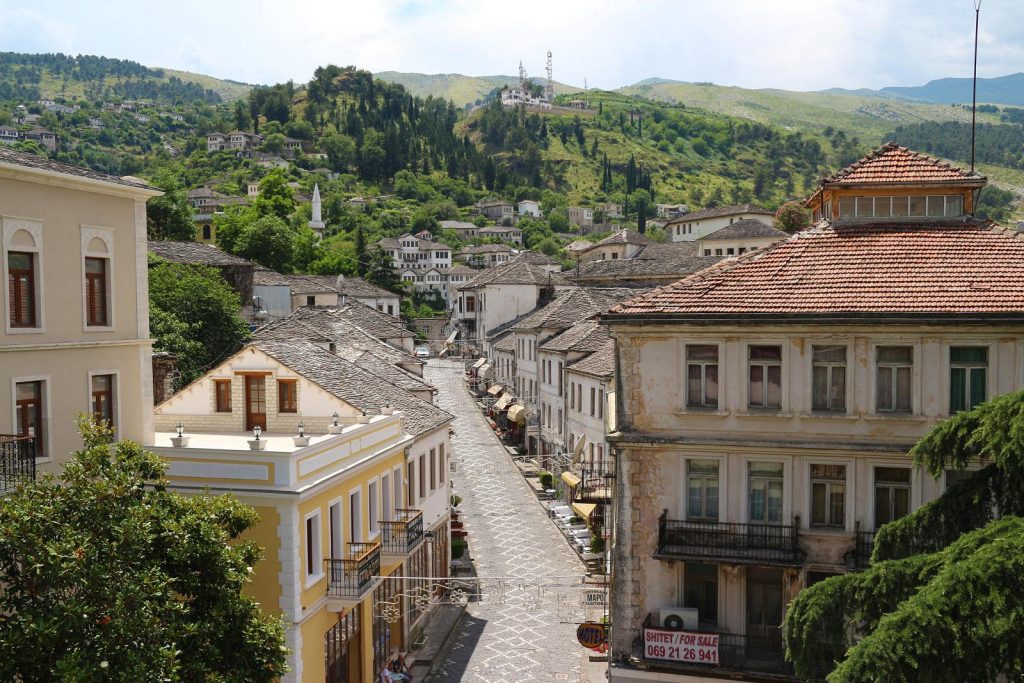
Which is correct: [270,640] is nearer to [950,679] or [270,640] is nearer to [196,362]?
[950,679]

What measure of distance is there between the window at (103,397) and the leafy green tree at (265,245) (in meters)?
74.2

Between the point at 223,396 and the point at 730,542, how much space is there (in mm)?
15739

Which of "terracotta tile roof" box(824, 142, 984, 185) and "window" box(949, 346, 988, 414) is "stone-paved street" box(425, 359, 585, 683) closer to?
"window" box(949, 346, 988, 414)

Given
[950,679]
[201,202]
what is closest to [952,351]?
[950,679]

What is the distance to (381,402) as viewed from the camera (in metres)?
30.9

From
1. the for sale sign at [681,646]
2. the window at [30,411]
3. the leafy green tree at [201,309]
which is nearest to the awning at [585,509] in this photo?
the for sale sign at [681,646]

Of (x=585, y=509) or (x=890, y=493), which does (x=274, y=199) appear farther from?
(x=890, y=493)

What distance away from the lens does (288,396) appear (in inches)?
1092

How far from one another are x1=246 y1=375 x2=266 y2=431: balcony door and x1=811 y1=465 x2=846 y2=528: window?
52.8 feet

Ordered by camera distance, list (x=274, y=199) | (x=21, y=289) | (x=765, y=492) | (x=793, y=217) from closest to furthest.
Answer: (x=21, y=289)
(x=765, y=492)
(x=793, y=217)
(x=274, y=199)

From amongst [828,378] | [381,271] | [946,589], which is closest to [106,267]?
[828,378]

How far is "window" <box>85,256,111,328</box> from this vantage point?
2052 centimetres

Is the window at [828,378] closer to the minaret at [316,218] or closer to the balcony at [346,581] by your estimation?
the balcony at [346,581]

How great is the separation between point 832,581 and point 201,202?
151841 mm
